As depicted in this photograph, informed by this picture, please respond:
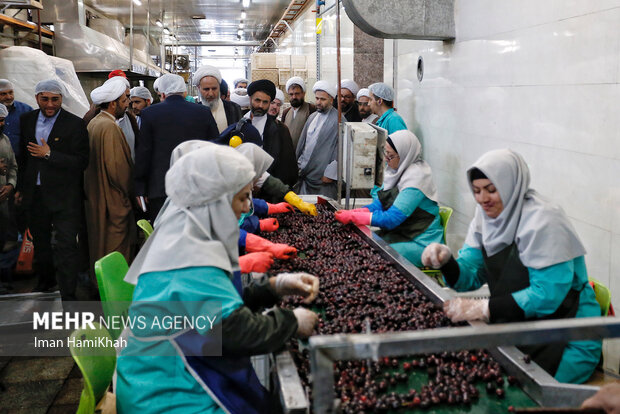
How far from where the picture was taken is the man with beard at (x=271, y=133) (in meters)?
5.04

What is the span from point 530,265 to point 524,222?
0.59ft

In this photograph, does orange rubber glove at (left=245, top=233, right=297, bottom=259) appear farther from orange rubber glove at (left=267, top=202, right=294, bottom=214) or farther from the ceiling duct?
the ceiling duct

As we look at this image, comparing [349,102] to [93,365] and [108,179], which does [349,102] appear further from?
[93,365]

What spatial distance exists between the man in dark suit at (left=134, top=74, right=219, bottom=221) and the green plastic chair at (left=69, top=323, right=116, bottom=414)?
2731 mm

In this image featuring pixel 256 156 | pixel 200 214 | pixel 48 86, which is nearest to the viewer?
pixel 200 214

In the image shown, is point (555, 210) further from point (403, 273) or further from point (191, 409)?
point (191, 409)

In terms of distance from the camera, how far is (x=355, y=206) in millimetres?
4945

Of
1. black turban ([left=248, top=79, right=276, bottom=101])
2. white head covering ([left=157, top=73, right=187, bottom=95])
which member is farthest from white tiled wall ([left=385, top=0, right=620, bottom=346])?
white head covering ([left=157, top=73, right=187, bottom=95])

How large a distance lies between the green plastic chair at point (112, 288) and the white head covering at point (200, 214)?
66 centimetres

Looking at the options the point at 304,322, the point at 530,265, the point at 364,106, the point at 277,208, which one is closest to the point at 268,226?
the point at 277,208

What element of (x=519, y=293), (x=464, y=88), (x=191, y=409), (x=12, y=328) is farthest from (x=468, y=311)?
(x=12, y=328)

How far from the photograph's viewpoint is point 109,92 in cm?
481

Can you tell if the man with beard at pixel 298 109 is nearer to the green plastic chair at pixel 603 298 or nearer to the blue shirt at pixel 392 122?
the blue shirt at pixel 392 122

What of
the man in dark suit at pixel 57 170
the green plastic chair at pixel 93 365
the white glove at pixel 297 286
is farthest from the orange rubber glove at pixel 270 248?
the man in dark suit at pixel 57 170
